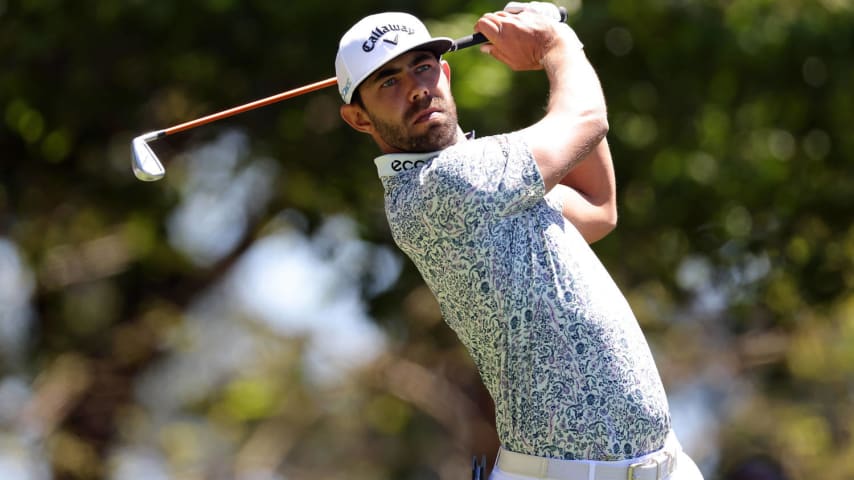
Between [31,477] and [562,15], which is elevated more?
[562,15]

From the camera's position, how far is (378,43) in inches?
135

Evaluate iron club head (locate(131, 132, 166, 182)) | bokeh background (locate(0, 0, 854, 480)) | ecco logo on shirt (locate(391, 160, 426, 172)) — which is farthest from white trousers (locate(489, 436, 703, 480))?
bokeh background (locate(0, 0, 854, 480))

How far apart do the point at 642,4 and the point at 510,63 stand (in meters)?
5.82

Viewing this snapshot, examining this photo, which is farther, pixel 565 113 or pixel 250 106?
pixel 250 106

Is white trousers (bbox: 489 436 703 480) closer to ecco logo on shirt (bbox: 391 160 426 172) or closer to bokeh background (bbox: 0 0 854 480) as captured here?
ecco logo on shirt (bbox: 391 160 426 172)

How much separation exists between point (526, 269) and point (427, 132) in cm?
41

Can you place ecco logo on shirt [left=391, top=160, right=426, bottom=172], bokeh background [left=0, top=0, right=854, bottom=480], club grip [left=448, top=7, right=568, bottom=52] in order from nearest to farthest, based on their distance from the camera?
ecco logo on shirt [left=391, top=160, right=426, bottom=172] < club grip [left=448, top=7, right=568, bottom=52] < bokeh background [left=0, top=0, right=854, bottom=480]

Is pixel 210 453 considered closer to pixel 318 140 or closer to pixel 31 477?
pixel 31 477

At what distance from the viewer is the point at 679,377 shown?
15008mm

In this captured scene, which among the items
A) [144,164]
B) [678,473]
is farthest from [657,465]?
[144,164]

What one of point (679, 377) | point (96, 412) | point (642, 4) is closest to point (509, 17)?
point (642, 4)

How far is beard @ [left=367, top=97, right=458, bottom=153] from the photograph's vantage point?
11.2 ft

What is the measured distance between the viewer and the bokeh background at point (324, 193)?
30.6 feet

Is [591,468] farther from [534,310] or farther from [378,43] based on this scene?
[378,43]
